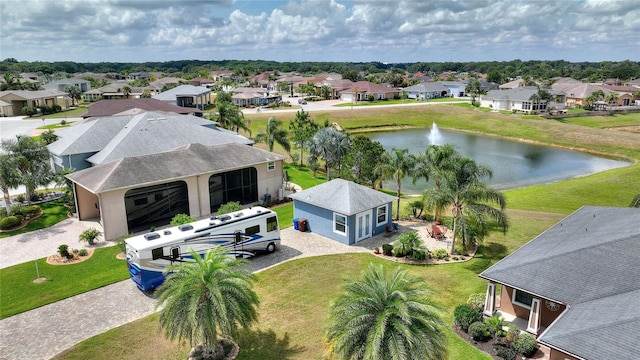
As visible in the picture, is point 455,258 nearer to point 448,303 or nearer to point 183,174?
point 448,303

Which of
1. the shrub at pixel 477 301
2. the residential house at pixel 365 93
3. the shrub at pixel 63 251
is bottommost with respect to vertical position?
the shrub at pixel 477 301

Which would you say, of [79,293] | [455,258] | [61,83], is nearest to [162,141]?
[79,293]

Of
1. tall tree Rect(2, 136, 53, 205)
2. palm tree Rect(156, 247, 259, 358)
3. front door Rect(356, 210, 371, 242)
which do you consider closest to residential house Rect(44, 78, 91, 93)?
tall tree Rect(2, 136, 53, 205)

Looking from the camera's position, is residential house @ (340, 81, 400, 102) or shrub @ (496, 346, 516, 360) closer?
shrub @ (496, 346, 516, 360)

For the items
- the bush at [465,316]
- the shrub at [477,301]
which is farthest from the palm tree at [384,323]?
the shrub at [477,301]

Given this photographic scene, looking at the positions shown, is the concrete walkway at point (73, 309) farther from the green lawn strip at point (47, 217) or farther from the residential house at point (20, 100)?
the residential house at point (20, 100)

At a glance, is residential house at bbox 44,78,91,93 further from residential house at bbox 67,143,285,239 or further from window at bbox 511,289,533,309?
window at bbox 511,289,533,309
